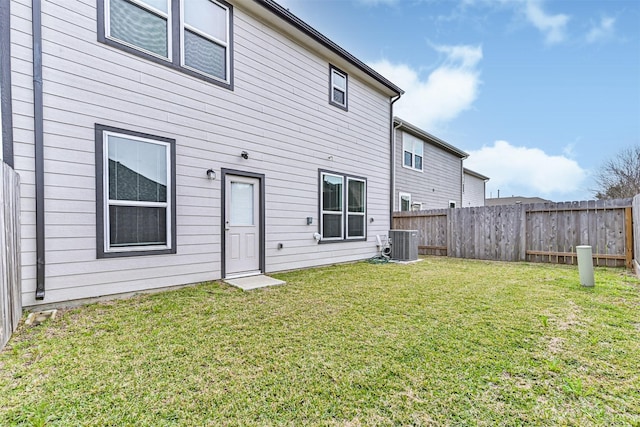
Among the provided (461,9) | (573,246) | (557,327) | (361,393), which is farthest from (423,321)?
(461,9)

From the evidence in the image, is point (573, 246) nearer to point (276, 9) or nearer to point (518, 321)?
point (518, 321)

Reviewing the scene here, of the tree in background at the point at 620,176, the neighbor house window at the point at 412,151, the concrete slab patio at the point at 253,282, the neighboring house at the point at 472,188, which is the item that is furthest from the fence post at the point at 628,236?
the tree in background at the point at 620,176

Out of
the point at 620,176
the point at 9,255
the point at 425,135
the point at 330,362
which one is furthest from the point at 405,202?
the point at 620,176

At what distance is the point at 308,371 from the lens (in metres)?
2.19

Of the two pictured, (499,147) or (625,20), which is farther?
(499,147)

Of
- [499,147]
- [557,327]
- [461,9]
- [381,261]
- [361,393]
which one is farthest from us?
[499,147]

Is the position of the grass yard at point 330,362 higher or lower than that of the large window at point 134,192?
lower

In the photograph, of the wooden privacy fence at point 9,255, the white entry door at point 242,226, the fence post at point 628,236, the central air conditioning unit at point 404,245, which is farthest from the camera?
the central air conditioning unit at point 404,245

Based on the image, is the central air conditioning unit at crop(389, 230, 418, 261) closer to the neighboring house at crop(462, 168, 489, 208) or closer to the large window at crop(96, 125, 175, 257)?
the large window at crop(96, 125, 175, 257)

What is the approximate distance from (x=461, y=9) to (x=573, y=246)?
8.01 meters

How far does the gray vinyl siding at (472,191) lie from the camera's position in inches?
724

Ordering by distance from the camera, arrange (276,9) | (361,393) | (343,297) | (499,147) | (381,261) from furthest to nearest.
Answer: (499,147), (381,261), (276,9), (343,297), (361,393)

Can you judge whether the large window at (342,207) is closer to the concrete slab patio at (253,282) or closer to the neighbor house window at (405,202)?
the concrete slab patio at (253,282)

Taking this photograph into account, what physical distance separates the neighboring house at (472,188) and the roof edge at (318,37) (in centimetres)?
1190
